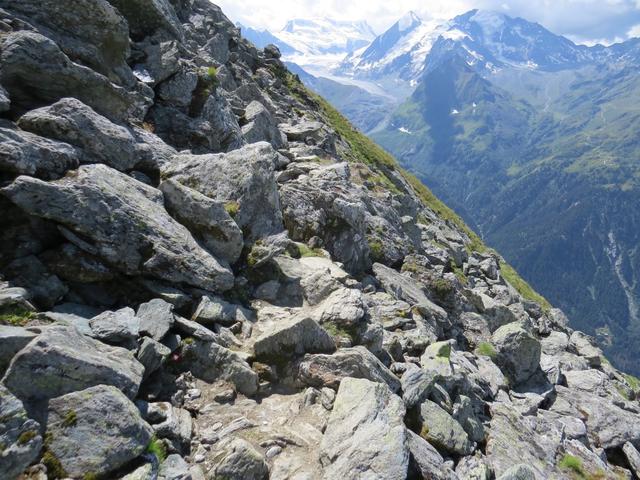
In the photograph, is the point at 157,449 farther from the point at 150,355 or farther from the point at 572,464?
the point at 572,464

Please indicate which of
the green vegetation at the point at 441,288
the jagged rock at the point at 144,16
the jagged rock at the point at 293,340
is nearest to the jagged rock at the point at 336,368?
the jagged rock at the point at 293,340

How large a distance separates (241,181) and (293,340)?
7.52 meters

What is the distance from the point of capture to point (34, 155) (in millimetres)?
11859

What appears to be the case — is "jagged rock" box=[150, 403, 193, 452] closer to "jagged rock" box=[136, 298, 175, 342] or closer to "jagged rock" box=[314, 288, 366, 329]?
"jagged rock" box=[136, 298, 175, 342]

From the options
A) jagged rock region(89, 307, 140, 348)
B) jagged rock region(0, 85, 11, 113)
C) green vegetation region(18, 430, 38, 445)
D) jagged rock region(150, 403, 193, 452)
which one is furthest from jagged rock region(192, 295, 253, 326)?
jagged rock region(0, 85, 11, 113)

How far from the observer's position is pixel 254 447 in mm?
10258

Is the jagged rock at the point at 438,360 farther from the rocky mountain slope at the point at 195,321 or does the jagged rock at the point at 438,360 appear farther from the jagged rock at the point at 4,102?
the jagged rock at the point at 4,102

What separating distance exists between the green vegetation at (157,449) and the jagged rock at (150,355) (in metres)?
1.92

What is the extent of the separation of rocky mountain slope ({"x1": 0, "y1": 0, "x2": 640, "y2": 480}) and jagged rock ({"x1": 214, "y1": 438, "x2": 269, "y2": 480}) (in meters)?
0.04

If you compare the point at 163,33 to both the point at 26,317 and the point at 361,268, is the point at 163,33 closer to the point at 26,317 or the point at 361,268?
the point at 361,268

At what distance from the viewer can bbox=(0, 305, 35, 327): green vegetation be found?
910 cm

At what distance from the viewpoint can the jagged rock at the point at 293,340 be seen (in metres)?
13.2

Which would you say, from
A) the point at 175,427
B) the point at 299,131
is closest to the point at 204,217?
the point at 175,427

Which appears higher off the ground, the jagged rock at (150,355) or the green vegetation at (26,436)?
the green vegetation at (26,436)
